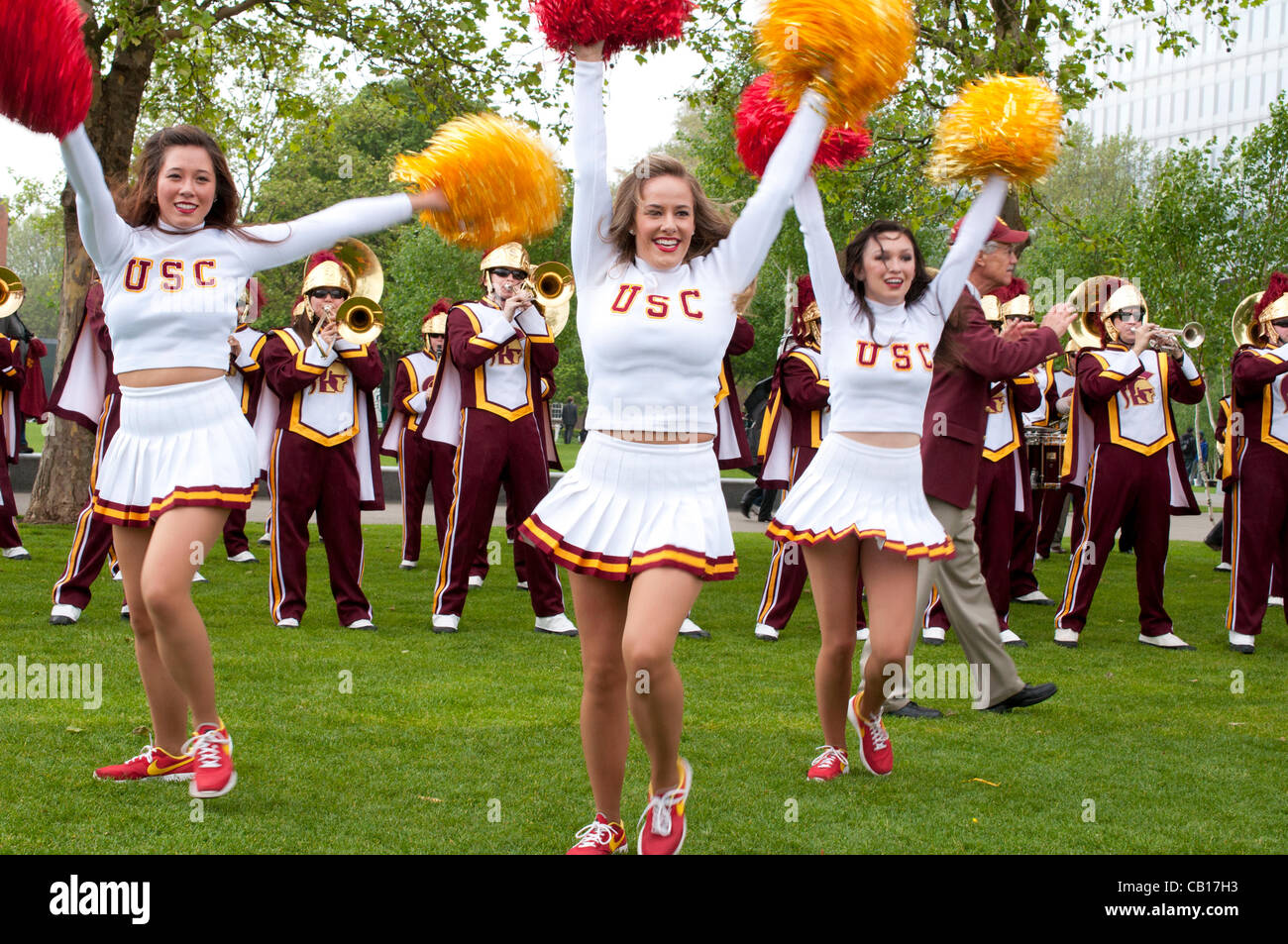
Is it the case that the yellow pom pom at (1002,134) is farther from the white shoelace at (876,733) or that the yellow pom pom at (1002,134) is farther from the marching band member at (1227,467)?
the marching band member at (1227,467)

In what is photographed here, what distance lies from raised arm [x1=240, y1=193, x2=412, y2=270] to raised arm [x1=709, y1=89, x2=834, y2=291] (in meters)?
0.97

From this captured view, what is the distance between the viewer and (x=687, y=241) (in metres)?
3.63

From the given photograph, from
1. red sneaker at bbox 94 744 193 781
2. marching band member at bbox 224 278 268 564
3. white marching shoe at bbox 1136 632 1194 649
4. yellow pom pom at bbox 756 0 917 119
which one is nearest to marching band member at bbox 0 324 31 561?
marching band member at bbox 224 278 268 564

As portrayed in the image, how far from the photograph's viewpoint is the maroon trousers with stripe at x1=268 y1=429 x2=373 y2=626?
756 cm

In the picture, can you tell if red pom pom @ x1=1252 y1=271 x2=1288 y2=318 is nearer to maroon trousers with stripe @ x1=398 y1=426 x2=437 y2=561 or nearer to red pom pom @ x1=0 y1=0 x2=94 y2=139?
maroon trousers with stripe @ x1=398 y1=426 x2=437 y2=561

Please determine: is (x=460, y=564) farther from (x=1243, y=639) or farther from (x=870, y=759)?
(x=1243, y=639)

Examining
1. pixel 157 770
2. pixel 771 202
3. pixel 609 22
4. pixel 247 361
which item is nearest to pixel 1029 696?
pixel 771 202

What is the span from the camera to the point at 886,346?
177 inches

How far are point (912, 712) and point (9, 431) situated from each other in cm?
696

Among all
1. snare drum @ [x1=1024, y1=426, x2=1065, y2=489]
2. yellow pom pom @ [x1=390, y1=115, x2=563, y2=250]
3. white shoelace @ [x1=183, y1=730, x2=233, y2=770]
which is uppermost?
yellow pom pom @ [x1=390, y1=115, x2=563, y2=250]

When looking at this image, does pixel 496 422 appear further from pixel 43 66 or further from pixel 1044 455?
pixel 43 66

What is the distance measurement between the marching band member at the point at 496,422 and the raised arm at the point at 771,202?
3.92m

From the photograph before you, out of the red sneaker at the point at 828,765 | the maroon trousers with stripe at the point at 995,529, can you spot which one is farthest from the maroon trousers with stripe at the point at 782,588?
the red sneaker at the point at 828,765

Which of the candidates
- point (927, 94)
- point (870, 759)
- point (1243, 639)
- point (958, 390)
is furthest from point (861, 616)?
point (927, 94)
